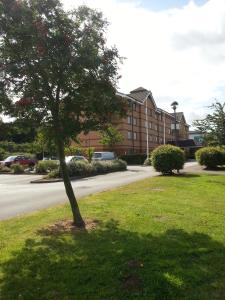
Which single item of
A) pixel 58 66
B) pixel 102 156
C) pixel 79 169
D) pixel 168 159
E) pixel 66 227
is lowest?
pixel 66 227

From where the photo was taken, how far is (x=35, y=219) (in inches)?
423

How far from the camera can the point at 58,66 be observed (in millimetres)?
8570

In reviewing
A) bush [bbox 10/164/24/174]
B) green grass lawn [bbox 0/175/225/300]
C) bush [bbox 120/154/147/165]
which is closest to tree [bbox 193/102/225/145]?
green grass lawn [bbox 0/175/225/300]

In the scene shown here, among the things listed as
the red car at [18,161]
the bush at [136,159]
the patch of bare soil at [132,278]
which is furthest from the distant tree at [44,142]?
the bush at [136,159]

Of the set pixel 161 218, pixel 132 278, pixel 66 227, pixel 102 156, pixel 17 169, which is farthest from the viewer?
pixel 102 156

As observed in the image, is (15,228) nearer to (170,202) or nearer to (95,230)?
(95,230)

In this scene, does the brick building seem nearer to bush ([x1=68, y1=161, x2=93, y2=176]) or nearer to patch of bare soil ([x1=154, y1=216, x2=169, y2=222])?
bush ([x1=68, y1=161, x2=93, y2=176])

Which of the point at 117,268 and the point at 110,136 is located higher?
the point at 110,136

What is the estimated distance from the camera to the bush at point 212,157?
31.7 metres

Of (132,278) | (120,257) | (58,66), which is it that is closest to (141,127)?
(58,66)

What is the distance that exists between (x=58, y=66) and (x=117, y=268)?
14.0 feet

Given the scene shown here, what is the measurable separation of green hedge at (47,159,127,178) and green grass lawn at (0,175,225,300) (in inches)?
688

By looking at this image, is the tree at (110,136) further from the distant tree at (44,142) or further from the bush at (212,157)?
the bush at (212,157)

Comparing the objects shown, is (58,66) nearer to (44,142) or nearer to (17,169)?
(44,142)
